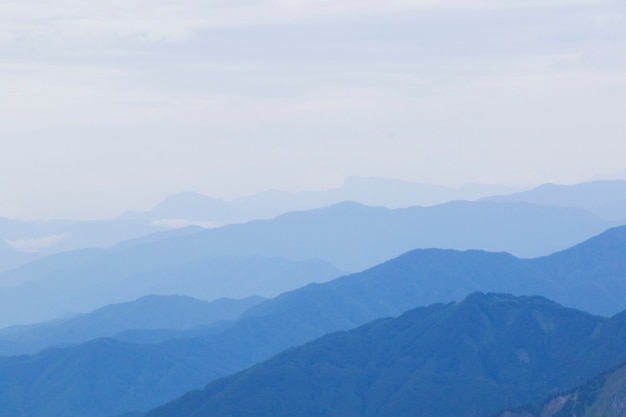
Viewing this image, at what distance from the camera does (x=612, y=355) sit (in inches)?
7815

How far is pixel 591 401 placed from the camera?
516 ft

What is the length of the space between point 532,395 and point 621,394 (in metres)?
45.0

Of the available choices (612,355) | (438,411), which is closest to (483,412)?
(438,411)

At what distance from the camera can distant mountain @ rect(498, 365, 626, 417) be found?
153 metres

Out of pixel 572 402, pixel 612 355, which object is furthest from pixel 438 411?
pixel 572 402

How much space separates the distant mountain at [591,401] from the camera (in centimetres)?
15338

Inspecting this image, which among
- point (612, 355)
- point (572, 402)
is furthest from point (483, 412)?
point (572, 402)

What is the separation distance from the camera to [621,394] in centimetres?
15388

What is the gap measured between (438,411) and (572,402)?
42.2m

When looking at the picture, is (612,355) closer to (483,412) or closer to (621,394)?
(483,412)

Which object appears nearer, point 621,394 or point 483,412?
point 621,394

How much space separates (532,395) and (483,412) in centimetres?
923

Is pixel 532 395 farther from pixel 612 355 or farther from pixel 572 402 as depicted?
pixel 572 402

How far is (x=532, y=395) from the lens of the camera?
7805 inches
